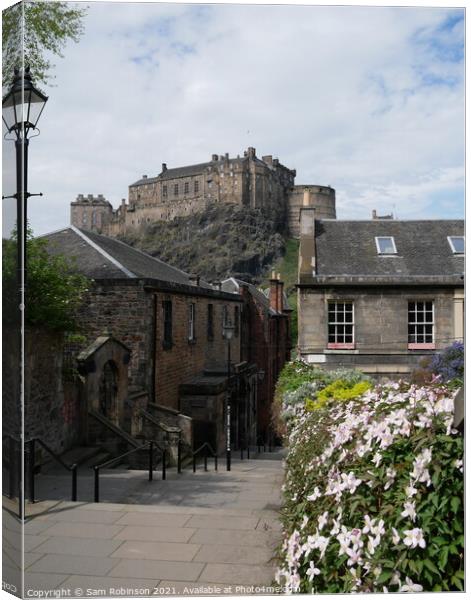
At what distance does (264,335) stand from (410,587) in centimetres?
1390

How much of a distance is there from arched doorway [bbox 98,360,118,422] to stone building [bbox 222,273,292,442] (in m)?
2.81

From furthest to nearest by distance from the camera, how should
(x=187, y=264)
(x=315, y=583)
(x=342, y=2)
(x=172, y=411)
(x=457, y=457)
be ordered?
(x=172, y=411) → (x=187, y=264) → (x=342, y=2) → (x=315, y=583) → (x=457, y=457)

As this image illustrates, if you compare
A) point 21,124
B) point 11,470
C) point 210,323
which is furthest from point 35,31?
point 210,323

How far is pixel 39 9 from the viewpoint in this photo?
16.9 feet

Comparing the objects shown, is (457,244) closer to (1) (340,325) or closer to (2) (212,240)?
(1) (340,325)

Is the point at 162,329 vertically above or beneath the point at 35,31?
beneath

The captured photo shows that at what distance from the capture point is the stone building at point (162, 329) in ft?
28.5

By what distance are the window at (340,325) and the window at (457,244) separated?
9.56ft

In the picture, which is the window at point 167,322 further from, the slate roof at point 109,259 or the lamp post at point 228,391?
the lamp post at point 228,391

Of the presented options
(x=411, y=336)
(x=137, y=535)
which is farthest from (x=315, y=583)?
(x=411, y=336)

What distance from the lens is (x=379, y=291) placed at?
8133mm

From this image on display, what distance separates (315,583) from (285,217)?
26.7 feet

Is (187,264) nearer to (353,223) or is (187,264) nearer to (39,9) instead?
(353,223)

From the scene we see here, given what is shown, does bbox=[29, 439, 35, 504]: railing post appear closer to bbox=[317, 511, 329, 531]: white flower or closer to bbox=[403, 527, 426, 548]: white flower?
bbox=[317, 511, 329, 531]: white flower
